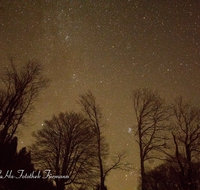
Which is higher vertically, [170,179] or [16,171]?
[16,171]

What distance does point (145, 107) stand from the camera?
1564cm

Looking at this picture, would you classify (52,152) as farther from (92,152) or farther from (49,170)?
(92,152)

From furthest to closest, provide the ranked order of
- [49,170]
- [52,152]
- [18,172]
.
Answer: [52,152] < [49,170] < [18,172]

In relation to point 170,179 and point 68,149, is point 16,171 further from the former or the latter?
point 170,179

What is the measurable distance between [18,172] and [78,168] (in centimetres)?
506

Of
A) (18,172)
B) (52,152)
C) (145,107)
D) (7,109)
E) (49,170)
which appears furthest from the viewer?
(52,152)

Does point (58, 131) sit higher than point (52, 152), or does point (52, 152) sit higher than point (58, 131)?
point (58, 131)

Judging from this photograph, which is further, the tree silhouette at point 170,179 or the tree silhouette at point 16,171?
the tree silhouette at point 170,179

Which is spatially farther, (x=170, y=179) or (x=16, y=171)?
(x=170, y=179)

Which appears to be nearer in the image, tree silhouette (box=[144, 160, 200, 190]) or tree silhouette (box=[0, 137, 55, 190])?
tree silhouette (box=[0, 137, 55, 190])

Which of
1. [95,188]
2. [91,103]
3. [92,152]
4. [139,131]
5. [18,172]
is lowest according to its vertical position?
[95,188]

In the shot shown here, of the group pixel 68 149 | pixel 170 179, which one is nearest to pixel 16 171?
pixel 68 149

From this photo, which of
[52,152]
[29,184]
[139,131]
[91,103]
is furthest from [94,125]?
[29,184]

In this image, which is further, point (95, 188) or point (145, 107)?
point (95, 188)
